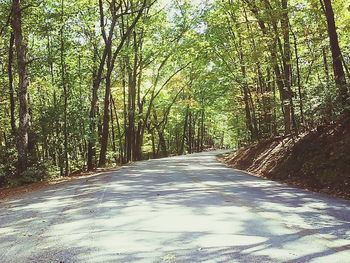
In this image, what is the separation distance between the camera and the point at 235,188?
1204 cm

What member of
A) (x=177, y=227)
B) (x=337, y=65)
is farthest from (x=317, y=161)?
(x=177, y=227)

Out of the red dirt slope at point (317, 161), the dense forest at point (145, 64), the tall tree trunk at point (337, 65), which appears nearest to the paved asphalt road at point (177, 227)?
the red dirt slope at point (317, 161)

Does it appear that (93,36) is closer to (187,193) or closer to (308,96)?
(308,96)

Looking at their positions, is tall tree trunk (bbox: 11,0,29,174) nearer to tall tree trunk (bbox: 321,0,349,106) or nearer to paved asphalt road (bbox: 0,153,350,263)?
paved asphalt road (bbox: 0,153,350,263)

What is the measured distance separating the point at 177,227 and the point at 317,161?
7620 mm

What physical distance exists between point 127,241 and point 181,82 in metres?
40.8

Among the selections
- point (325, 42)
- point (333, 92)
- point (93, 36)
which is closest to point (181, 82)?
point (93, 36)

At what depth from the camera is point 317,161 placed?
1312 centimetres

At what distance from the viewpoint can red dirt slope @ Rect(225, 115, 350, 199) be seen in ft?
37.4

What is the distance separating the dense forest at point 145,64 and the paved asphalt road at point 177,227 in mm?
6079

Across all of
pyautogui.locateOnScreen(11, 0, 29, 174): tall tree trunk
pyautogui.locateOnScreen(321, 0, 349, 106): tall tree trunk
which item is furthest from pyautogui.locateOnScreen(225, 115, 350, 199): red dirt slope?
pyautogui.locateOnScreen(11, 0, 29, 174): tall tree trunk

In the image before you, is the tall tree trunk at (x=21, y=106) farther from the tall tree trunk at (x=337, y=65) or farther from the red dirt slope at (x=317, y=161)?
the tall tree trunk at (x=337, y=65)

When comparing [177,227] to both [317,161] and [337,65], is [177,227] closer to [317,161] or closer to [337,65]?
[317,161]

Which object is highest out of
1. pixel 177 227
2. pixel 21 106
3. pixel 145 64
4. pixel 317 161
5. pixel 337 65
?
pixel 145 64
